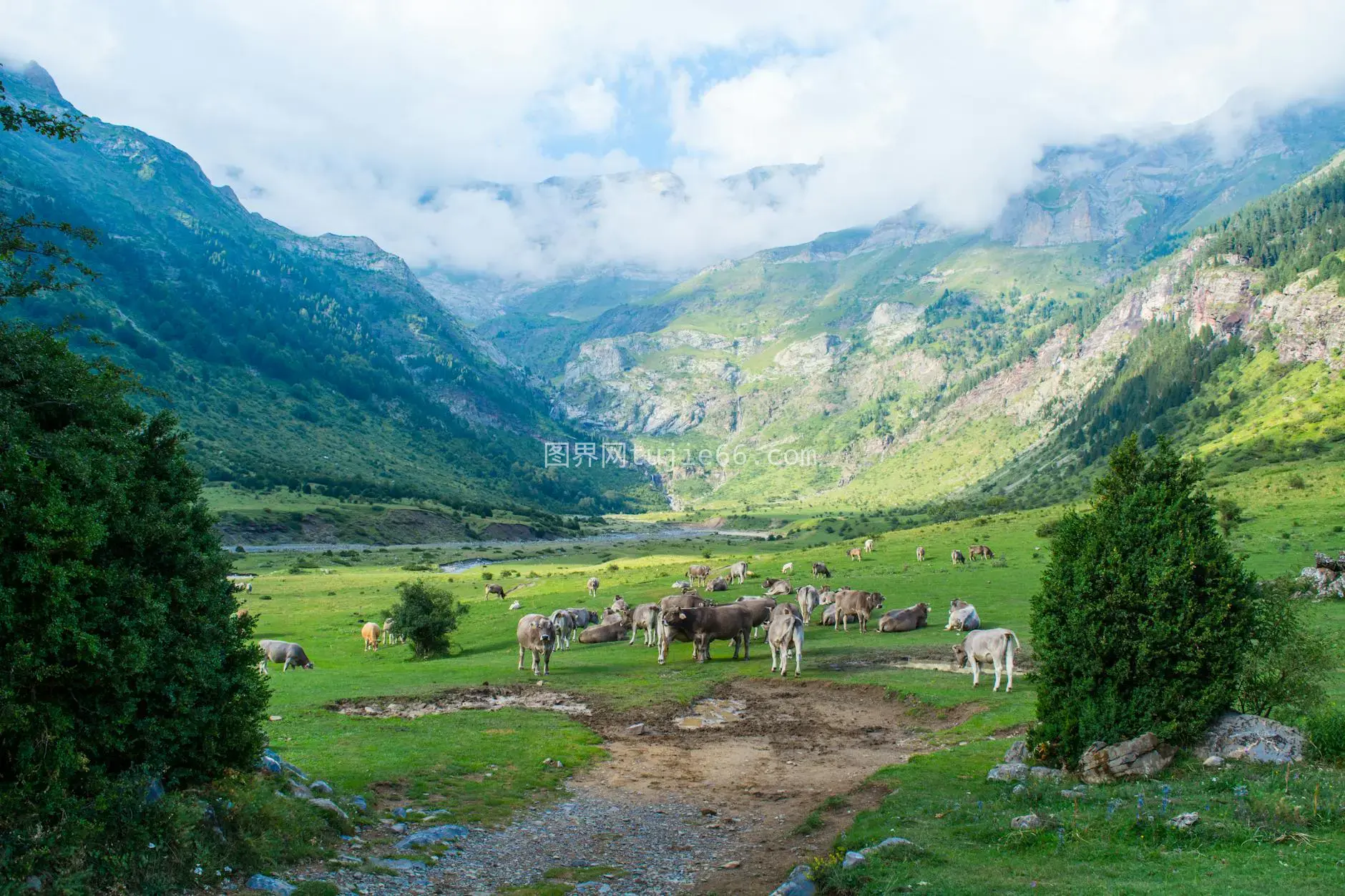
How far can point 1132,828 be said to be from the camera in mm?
10688

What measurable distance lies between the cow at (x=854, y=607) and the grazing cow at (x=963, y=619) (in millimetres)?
4992

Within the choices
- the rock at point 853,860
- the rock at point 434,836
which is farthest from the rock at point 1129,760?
the rock at point 434,836

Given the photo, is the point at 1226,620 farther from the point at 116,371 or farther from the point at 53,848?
the point at 116,371

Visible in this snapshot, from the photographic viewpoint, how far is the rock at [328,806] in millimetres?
13148

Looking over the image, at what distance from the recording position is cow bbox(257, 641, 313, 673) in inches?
1483

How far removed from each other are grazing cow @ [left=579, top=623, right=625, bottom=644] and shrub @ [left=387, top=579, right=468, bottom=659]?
770cm

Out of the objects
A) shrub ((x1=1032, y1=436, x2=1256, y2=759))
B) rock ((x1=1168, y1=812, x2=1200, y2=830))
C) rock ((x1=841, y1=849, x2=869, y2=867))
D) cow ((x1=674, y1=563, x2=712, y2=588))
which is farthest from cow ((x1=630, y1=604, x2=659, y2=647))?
rock ((x1=1168, y1=812, x2=1200, y2=830))

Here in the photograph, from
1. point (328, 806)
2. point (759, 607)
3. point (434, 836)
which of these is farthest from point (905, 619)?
point (328, 806)

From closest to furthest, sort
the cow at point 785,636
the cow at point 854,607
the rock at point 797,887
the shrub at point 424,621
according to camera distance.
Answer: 1. the rock at point 797,887
2. the cow at point 785,636
3. the shrub at point 424,621
4. the cow at point 854,607

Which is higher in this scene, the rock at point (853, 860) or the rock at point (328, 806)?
the rock at point (328, 806)

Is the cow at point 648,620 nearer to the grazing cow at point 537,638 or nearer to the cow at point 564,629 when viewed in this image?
the cow at point 564,629

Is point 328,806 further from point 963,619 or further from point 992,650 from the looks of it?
point 963,619

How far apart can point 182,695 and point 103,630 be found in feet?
5.27

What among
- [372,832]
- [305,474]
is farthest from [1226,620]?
[305,474]
